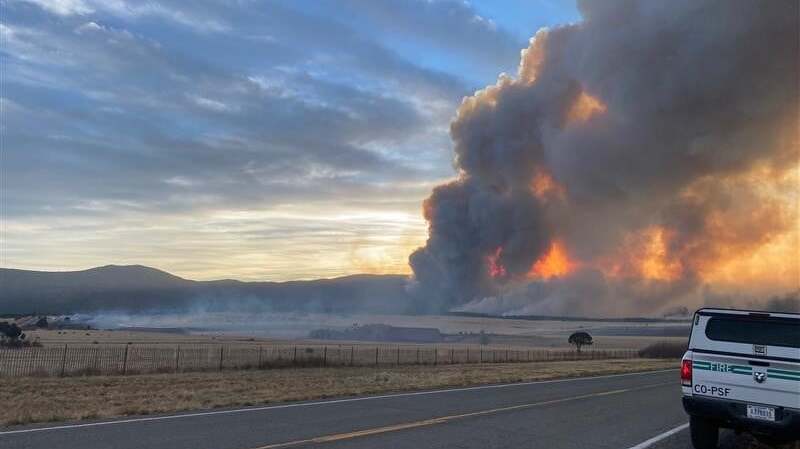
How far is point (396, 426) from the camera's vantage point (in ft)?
35.8

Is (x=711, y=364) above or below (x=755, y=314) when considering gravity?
below

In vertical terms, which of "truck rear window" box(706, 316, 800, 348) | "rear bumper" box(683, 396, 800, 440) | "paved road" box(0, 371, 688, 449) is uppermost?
"truck rear window" box(706, 316, 800, 348)

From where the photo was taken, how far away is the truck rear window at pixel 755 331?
29.7 feet

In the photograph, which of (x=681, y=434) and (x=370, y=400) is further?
(x=370, y=400)

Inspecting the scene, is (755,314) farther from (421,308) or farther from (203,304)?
(203,304)

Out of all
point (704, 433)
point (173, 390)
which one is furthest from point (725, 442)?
point (173, 390)

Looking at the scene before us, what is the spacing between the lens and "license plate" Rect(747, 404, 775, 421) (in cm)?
846

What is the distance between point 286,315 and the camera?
489 feet

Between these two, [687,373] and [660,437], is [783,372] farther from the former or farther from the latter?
[660,437]

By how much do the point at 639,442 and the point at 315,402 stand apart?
694 cm

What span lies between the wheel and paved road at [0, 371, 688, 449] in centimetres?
97

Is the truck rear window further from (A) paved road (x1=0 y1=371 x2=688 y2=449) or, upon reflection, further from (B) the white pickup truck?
(A) paved road (x1=0 y1=371 x2=688 y2=449)

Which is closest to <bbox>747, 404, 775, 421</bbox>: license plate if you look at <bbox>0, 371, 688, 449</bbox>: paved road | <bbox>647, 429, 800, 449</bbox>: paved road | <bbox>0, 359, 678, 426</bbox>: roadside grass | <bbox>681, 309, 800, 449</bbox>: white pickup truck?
<bbox>681, 309, 800, 449</bbox>: white pickup truck

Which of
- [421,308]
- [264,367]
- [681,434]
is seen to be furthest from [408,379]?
[421,308]
